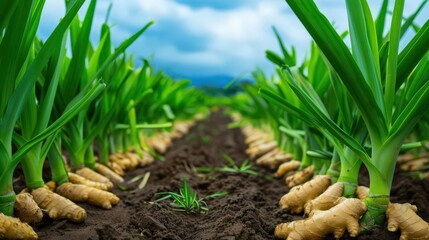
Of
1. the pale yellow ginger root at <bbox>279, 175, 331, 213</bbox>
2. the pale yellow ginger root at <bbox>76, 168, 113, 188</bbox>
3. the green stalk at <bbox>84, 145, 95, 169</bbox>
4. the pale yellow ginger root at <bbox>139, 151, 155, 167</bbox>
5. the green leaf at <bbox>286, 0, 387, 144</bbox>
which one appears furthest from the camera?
the pale yellow ginger root at <bbox>139, 151, 155, 167</bbox>

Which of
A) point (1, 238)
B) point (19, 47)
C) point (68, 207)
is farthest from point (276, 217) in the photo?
point (19, 47)

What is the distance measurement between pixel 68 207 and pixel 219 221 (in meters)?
0.56

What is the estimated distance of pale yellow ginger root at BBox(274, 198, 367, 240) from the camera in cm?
150

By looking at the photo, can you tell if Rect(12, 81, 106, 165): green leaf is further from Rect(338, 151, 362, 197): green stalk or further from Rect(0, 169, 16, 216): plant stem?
Rect(338, 151, 362, 197): green stalk

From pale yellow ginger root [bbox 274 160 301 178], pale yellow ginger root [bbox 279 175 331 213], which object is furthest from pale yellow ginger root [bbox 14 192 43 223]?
pale yellow ginger root [bbox 274 160 301 178]

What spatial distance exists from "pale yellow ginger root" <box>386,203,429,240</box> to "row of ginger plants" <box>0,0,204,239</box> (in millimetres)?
1093

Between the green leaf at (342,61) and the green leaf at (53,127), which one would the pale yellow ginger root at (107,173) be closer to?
the green leaf at (53,127)

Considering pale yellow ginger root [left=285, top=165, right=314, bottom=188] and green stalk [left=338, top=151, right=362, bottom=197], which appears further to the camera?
pale yellow ginger root [left=285, top=165, right=314, bottom=188]

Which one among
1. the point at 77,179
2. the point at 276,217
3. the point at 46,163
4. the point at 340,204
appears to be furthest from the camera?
the point at 46,163

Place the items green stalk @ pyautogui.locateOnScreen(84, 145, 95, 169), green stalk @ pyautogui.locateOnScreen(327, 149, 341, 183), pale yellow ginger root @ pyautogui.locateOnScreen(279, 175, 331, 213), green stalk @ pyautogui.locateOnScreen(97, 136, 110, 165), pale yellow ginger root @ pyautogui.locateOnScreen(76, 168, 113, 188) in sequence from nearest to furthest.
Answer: pale yellow ginger root @ pyautogui.locateOnScreen(279, 175, 331, 213)
green stalk @ pyautogui.locateOnScreen(327, 149, 341, 183)
pale yellow ginger root @ pyautogui.locateOnScreen(76, 168, 113, 188)
green stalk @ pyautogui.locateOnScreen(84, 145, 95, 169)
green stalk @ pyautogui.locateOnScreen(97, 136, 110, 165)

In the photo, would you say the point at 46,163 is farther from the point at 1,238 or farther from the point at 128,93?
the point at 1,238

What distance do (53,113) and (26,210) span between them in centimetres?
69

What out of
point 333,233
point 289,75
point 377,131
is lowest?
point 333,233

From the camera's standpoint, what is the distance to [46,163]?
2541mm
